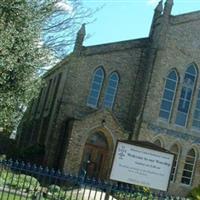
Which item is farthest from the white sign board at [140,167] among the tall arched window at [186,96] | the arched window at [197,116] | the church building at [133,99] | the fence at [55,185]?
the arched window at [197,116]

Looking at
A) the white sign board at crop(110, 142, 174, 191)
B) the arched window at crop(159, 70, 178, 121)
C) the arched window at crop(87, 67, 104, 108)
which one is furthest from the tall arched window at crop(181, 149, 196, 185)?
the white sign board at crop(110, 142, 174, 191)

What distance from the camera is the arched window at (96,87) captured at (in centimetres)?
3183

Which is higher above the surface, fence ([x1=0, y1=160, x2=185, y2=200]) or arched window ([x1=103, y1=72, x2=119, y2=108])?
arched window ([x1=103, y1=72, x2=119, y2=108])

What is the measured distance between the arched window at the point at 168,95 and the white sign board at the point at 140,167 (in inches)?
773

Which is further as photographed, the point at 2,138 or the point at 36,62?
the point at 2,138

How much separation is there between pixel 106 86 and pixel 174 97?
470cm

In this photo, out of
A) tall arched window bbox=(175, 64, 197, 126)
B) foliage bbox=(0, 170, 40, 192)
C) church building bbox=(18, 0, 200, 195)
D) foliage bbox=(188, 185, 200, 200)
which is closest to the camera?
foliage bbox=(0, 170, 40, 192)

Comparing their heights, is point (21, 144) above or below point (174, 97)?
below

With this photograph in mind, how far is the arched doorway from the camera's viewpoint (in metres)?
30.6

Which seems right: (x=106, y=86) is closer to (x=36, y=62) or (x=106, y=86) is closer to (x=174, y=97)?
(x=174, y=97)

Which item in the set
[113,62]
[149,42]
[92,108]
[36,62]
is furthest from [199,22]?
[36,62]

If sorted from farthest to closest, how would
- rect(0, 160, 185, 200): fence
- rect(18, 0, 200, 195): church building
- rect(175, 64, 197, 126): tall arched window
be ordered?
rect(175, 64, 197, 126): tall arched window → rect(18, 0, 200, 195): church building → rect(0, 160, 185, 200): fence

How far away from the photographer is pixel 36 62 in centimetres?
1873

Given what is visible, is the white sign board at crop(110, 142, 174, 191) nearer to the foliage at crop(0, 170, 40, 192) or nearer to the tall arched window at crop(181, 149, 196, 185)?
the foliage at crop(0, 170, 40, 192)
